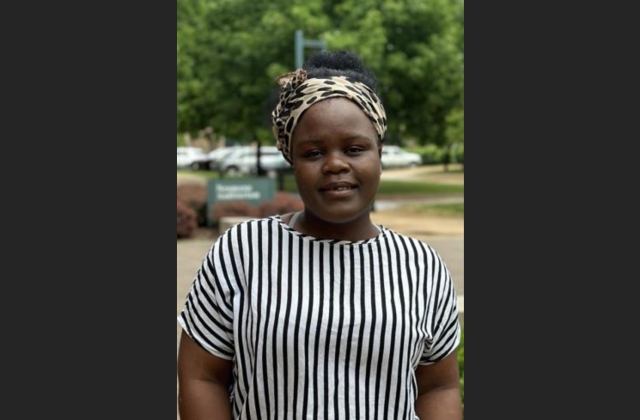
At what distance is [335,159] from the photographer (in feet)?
7.97

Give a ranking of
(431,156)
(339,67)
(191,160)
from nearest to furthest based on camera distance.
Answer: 1. (339,67)
2. (191,160)
3. (431,156)

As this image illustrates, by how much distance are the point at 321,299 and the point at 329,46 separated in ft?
67.3

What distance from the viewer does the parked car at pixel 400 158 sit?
1725 inches

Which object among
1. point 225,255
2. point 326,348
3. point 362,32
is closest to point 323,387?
point 326,348

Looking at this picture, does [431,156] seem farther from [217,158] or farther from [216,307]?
[216,307]

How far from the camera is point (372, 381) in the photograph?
8.15 ft

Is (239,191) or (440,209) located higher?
(239,191)

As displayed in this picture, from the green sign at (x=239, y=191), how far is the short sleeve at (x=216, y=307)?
15.3 m

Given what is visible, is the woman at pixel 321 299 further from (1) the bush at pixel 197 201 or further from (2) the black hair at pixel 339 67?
(1) the bush at pixel 197 201

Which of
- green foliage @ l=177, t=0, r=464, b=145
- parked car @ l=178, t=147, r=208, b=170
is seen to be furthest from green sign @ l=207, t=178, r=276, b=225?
parked car @ l=178, t=147, r=208, b=170

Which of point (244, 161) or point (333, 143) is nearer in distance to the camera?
point (333, 143)

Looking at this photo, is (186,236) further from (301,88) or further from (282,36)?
(301,88)

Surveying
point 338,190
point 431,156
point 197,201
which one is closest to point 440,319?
point 338,190

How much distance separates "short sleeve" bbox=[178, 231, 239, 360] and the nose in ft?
1.18
